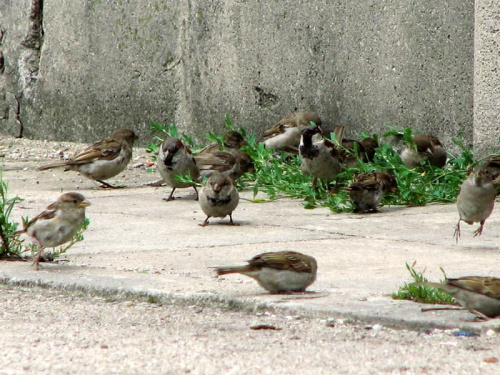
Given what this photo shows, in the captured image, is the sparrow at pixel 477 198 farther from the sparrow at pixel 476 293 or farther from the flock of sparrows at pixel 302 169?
the sparrow at pixel 476 293

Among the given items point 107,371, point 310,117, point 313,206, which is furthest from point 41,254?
point 310,117

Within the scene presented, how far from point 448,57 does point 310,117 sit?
1630 millimetres

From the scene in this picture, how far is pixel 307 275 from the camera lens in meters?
5.36

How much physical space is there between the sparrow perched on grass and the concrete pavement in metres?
0.95

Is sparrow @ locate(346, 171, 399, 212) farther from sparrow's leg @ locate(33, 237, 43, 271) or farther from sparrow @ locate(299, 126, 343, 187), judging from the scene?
sparrow's leg @ locate(33, 237, 43, 271)

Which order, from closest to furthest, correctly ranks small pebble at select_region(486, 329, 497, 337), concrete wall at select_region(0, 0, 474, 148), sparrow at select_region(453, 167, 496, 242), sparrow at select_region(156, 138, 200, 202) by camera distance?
small pebble at select_region(486, 329, 497, 337), sparrow at select_region(453, 167, 496, 242), sparrow at select_region(156, 138, 200, 202), concrete wall at select_region(0, 0, 474, 148)

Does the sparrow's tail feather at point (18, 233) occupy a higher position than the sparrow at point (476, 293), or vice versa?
the sparrow at point (476, 293)

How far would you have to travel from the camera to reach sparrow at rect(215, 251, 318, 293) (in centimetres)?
534

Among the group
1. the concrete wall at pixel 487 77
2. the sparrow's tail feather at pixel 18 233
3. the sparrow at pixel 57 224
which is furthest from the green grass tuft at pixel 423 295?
the concrete wall at pixel 487 77

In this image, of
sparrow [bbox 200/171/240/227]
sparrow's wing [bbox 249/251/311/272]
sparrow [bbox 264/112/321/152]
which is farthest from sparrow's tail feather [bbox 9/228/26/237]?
sparrow [bbox 264/112/321/152]

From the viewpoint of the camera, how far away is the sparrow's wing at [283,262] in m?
5.34

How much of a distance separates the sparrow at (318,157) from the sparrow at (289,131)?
1.23 metres

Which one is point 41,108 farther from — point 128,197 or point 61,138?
point 128,197

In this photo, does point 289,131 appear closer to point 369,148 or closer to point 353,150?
point 369,148
